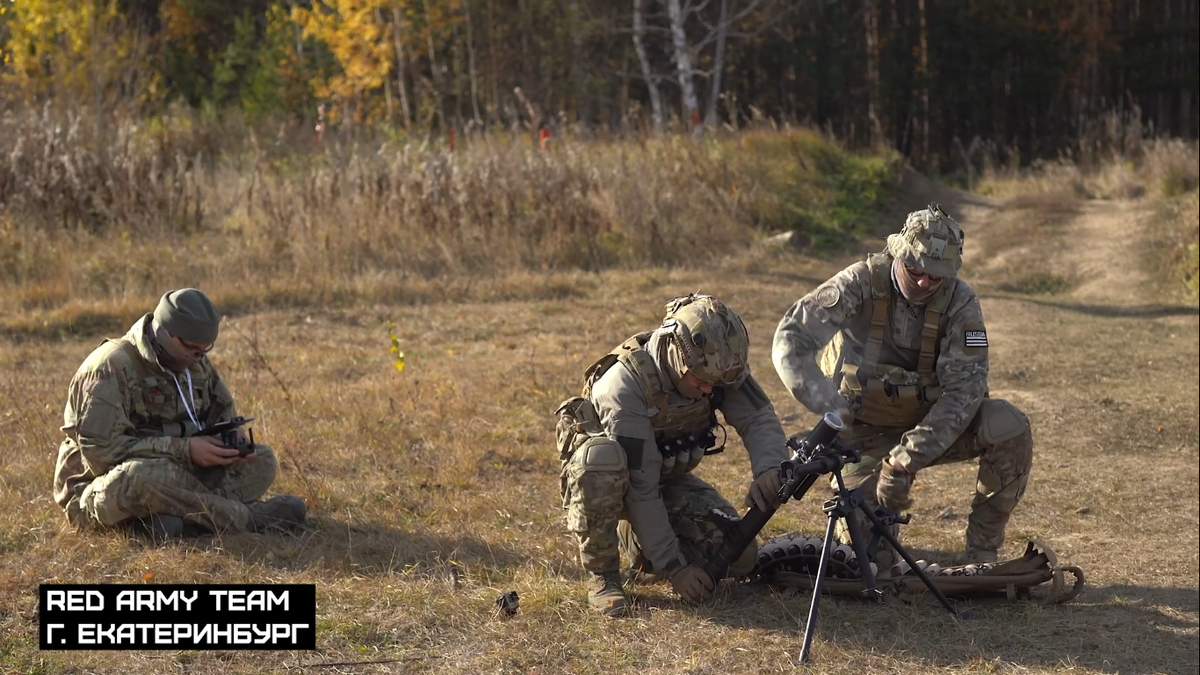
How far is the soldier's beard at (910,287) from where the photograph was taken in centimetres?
526

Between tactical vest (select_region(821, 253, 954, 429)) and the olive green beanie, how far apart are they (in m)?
2.78

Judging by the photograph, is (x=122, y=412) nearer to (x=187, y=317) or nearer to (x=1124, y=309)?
(x=187, y=317)

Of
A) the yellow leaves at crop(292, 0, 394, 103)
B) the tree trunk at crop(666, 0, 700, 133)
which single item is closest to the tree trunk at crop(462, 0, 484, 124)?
the yellow leaves at crop(292, 0, 394, 103)

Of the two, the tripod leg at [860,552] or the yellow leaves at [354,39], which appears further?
the yellow leaves at [354,39]

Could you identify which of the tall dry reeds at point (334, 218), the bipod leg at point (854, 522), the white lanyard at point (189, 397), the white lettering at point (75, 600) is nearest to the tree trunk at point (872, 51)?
the tall dry reeds at point (334, 218)

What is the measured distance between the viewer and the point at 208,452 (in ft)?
17.6

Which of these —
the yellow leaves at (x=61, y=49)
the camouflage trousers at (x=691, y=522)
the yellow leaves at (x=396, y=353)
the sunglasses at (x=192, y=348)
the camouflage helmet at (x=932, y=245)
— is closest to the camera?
the camouflage trousers at (x=691, y=522)

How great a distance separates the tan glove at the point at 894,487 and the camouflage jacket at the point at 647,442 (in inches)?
33.5

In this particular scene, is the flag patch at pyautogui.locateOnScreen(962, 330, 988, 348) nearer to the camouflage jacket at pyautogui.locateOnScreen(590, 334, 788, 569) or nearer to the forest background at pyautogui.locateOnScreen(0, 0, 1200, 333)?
the camouflage jacket at pyautogui.locateOnScreen(590, 334, 788, 569)

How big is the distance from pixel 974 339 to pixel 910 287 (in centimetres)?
36

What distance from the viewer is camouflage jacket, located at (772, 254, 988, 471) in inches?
205

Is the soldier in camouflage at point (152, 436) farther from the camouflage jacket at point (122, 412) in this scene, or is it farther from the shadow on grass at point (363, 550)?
the shadow on grass at point (363, 550)

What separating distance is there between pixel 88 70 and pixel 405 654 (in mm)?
15747

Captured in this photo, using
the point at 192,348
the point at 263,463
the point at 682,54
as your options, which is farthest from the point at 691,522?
the point at 682,54
